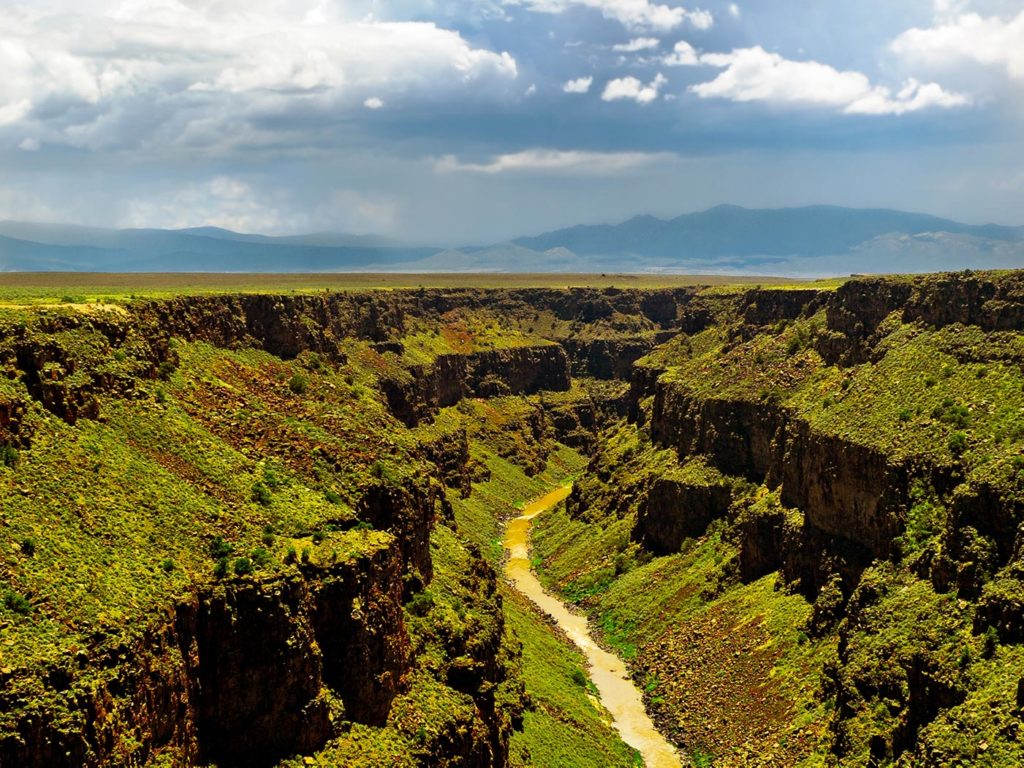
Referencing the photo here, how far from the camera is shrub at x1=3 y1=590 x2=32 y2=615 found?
37406 millimetres

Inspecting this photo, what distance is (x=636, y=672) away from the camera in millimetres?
90000

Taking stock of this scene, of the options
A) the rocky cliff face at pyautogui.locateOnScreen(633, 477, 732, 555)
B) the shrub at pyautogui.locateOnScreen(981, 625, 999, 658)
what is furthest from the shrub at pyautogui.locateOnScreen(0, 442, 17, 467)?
the rocky cliff face at pyautogui.locateOnScreen(633, 477, 732, 555)

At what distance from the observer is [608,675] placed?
90.6 m

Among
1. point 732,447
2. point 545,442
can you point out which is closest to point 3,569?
point 732,447

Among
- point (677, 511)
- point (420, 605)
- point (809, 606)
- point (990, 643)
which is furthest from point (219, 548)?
point (677, 511)

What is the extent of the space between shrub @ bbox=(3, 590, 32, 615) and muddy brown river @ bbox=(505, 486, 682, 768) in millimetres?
52564

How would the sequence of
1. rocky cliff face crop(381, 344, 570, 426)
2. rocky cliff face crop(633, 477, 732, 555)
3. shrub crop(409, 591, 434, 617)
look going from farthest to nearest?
1. rocky cliff face crop(381, 344, 570, 426)
2. rocky cliff face crop(633, 477, 732, 555)
3. shrub crop(409, 591, 434, 617)

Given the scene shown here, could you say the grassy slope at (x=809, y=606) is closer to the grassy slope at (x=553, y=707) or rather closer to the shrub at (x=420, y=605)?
the grassy slope at (x=553, y=707)

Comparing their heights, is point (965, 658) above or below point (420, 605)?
below

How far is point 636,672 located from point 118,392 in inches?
2294

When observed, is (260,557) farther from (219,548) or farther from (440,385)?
(440,385)

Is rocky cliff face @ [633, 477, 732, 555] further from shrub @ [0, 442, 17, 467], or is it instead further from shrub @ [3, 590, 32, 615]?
shrub @ [3, 590, 32, 615]

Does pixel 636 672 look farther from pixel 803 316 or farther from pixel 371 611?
pixel 803 316

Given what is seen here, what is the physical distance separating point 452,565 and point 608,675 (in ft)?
77.3
